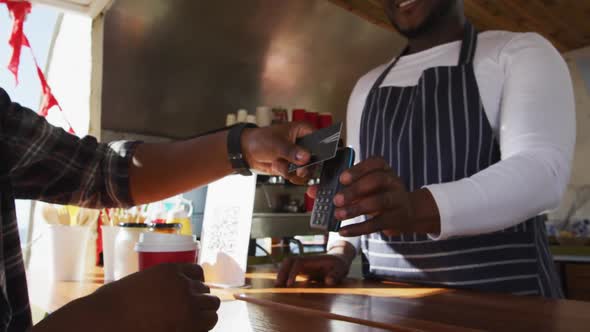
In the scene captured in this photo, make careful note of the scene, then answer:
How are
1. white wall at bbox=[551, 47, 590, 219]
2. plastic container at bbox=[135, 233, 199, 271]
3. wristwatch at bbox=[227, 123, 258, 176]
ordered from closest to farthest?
plastic container at bbox=[135, 233, 199, 271]
wristwatch at bbox=[227, 123, 258, 176]
white wall at bbox=[551, 47, 590, 219]

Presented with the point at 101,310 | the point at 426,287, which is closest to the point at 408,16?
the point at 426,287

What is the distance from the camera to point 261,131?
3.10 feet

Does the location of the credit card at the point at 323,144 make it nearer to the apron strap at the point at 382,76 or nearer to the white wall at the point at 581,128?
the apron strap at the point at 382,76

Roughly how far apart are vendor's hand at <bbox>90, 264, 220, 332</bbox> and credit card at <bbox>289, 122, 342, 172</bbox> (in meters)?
0.29

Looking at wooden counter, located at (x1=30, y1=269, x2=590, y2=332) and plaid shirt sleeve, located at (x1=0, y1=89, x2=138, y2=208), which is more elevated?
plaid shirt sleeve, located at (x1=0, y1=89, x2=138, y2=208)

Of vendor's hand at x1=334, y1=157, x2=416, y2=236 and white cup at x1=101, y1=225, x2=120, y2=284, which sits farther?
white cup at x1=101, y1=225, x2=120, y2=284

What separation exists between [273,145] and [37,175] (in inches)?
19.1

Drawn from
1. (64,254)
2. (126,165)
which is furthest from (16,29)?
(126,165)

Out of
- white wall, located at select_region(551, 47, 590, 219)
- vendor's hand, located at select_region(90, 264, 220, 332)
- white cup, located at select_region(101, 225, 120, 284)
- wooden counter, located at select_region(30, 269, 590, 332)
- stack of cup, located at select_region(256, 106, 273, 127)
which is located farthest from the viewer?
white wall, located at select_region(551, 47, 590, 219)

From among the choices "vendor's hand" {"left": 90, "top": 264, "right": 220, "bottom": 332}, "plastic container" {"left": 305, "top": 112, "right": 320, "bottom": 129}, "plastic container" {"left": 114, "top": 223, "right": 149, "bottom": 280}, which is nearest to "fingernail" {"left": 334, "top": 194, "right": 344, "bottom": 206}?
"vendor's hand" {"left": 90, "top": 264, "right": 220, "bottom": 332}

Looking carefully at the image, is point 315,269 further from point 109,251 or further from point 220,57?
point 220,57

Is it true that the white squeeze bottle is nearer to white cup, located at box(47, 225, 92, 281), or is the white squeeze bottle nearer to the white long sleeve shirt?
white cup, located at box(47, 225, 92, 281)

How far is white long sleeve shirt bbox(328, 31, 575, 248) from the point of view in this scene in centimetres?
77

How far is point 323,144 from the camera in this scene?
71 cm
